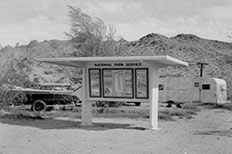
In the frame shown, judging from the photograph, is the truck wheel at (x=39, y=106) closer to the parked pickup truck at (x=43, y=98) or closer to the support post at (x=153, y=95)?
the parked pickup truck at (x=43, y=98)

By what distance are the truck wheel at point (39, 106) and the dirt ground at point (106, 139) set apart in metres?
5.17

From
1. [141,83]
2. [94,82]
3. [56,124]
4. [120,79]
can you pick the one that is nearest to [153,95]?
[141,83]

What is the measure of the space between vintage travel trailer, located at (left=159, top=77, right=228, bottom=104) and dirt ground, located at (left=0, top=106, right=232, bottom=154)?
14.6 metres

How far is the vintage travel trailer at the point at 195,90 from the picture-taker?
3039 centimetres

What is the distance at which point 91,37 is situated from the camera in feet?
92.2

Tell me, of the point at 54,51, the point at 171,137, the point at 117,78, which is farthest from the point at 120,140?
the point at 54,51

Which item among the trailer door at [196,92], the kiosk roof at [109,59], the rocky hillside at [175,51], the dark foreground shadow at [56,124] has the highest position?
the rocky hillside at [175,51]

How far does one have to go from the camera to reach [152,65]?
14.4 m

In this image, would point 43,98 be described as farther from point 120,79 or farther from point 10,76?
point 120,79

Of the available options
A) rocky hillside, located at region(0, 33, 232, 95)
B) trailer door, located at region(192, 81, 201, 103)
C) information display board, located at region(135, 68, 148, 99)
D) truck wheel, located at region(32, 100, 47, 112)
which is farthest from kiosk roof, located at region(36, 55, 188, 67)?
rocky hillside, located at region(0, 33, 232, 95)

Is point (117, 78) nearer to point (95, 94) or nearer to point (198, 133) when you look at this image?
point (95, 94)

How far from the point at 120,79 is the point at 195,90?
16726 mm

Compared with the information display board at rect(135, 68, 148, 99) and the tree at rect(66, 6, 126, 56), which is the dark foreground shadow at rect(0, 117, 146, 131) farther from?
the tree at rect(66, 6, 126, 56)

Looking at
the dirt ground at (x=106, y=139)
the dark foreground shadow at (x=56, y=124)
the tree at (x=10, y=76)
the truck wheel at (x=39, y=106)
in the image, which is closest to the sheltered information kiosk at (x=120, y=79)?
the dark foreground shadow at (x=56, y=124)
